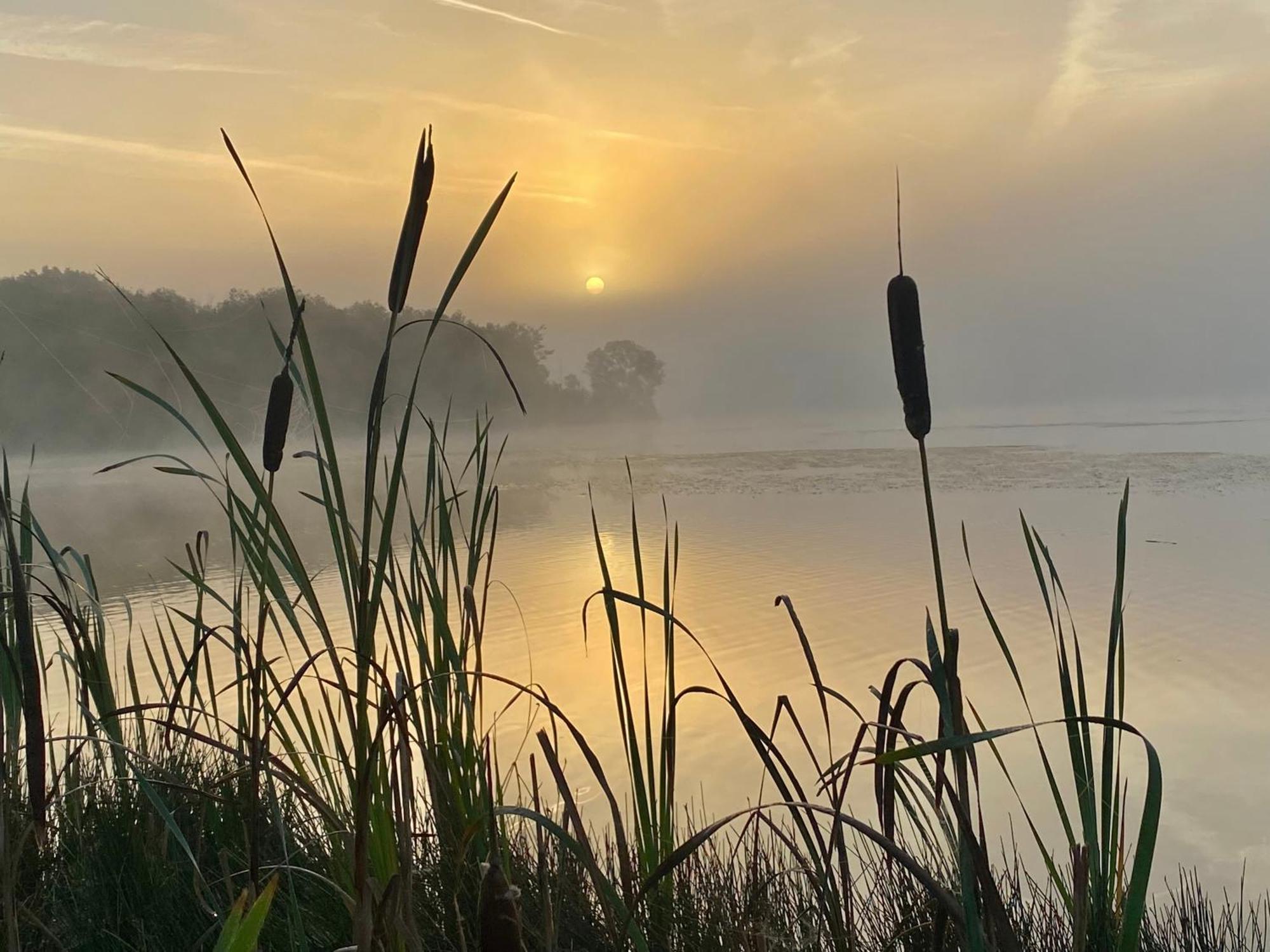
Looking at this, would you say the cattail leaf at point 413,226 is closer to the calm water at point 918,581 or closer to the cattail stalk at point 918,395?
the cattail stalk at point 918,395

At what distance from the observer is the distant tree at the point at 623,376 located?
7480 millimetres

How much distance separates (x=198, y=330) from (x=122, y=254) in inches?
58.8

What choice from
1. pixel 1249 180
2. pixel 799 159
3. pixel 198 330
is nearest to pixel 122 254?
pixel 198 330

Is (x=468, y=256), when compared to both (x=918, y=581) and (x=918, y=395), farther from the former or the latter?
(x=918, y=581)

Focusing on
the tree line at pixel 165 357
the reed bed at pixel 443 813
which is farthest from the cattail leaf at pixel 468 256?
the tree line at pixel 165 357

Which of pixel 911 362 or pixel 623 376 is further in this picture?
pixel 623 376

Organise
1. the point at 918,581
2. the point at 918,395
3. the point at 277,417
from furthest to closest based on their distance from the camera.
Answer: the point at 918,581 < the point at 277,417 < the point at 918,395

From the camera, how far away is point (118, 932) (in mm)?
825

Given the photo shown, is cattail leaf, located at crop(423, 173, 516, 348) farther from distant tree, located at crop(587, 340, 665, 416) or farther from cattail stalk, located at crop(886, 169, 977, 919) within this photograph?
distant tree, located at crop(587, 340, 665, 416)

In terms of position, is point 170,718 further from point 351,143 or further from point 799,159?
point 351,143

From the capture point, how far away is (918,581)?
107 inches

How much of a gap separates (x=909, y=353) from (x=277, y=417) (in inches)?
14.1

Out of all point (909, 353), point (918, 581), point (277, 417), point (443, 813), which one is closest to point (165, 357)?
point (918, 581)

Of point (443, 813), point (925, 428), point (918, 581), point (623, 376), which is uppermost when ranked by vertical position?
point (623, 376)
